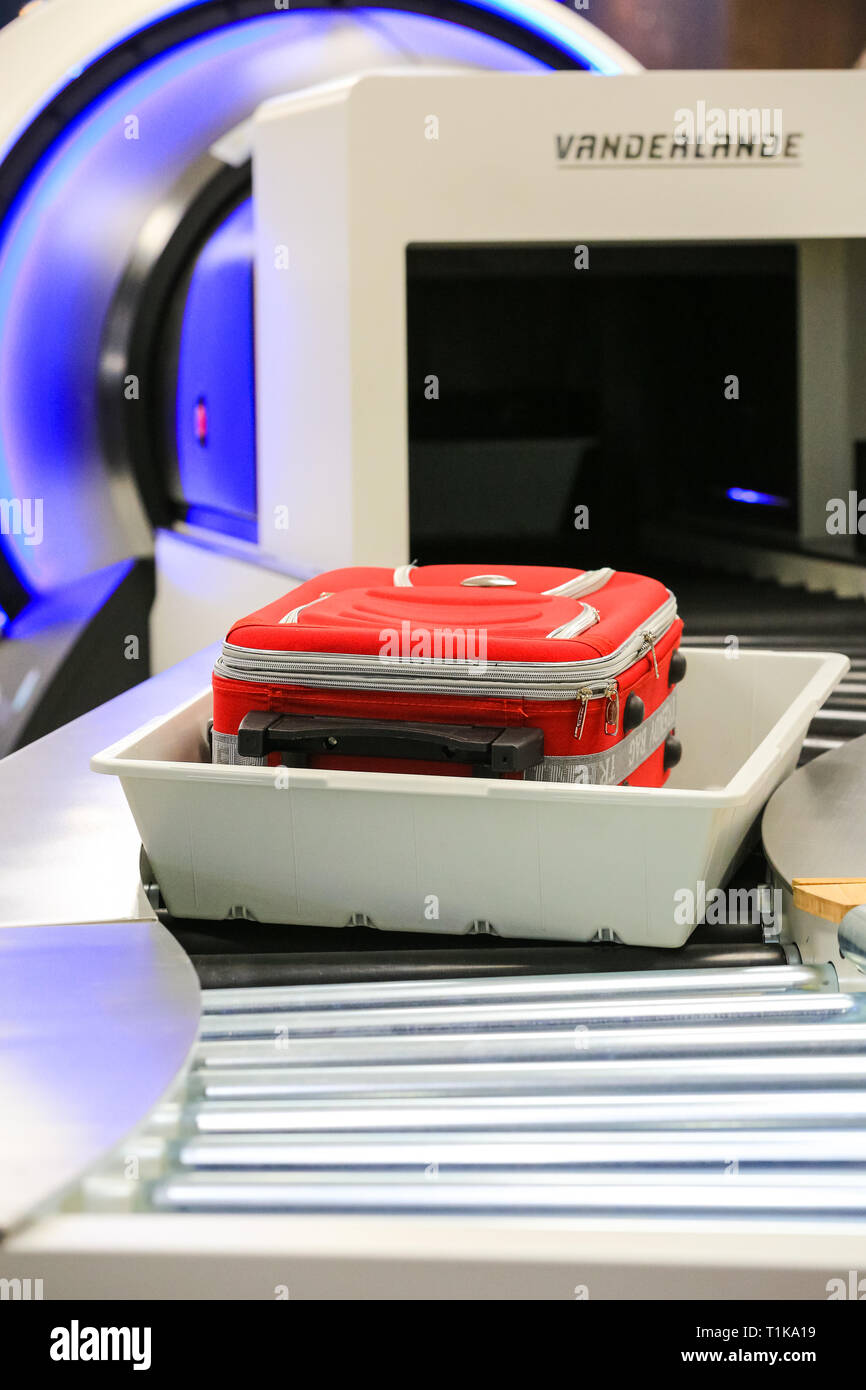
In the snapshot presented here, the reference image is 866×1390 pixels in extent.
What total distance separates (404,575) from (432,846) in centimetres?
46

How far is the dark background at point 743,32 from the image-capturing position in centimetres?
470

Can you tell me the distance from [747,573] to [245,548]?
4.38ft

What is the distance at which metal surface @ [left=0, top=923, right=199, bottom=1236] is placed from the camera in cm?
77

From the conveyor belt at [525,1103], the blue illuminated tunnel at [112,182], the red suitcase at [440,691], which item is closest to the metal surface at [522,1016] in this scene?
the conveyor belt at [525,1103]

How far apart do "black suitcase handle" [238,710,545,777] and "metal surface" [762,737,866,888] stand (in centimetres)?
24

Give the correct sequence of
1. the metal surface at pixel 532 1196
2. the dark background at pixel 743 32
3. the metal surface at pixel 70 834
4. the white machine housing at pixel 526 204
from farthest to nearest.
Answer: the dark background at pixel 743 32 → the white machine housing at pixel 526 204 → the metal surface at pixel 70 834 → the metal surface at pixel 532 1196

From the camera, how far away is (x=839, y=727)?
2021 mm

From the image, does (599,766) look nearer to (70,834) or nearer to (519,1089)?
(519,1089)

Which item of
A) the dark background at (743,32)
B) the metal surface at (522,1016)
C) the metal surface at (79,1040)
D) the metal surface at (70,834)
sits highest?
the dark background at (743,32)

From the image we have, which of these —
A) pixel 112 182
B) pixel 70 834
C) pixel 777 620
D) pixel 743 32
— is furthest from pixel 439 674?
pixel 743 32

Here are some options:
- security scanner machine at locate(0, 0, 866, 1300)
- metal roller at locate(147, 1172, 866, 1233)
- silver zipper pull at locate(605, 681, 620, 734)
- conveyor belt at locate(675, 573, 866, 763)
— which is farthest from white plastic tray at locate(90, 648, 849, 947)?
conveyor belt at locate(675, 573, 866, 763)

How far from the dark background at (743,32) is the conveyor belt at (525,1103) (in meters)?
4.37

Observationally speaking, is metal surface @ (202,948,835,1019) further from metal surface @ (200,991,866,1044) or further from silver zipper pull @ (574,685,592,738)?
silver zipper pull @ (574,685,592,738)

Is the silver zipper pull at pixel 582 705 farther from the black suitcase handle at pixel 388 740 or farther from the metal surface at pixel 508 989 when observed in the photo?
the metal surface at pixel 508 989
